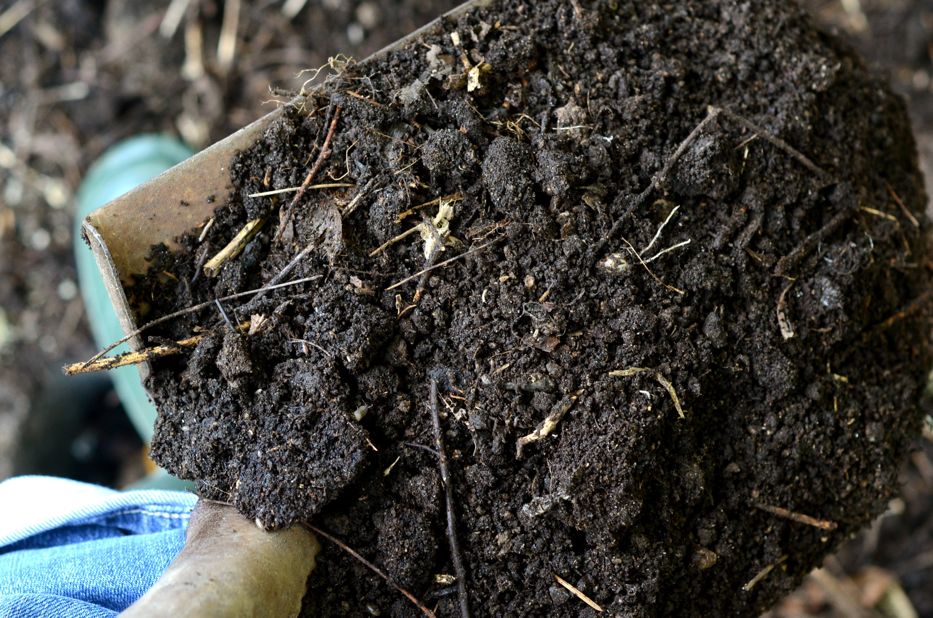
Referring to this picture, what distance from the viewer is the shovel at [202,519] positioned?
771mm

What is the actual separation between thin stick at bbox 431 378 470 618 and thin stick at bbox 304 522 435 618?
0.05 meters

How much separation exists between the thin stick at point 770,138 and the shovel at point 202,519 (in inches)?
14.6

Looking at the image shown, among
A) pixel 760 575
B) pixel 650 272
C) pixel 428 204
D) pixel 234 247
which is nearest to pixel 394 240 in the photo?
pixel 428 204

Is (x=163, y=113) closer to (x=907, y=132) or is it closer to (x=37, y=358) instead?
(x=37, y=358)

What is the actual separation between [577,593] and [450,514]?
7.1 inches

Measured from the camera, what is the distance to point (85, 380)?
219 centimetres

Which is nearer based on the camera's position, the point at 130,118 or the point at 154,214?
the point at 154,214

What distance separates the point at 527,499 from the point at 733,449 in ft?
0.93

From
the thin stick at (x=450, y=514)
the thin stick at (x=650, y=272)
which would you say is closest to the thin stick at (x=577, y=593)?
the thin stick at (x=450, y=514)

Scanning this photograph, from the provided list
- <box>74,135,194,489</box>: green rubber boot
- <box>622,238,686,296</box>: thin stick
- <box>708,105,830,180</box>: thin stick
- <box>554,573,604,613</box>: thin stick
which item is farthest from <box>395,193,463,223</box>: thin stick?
<box>74,135,194,489</box>: green rubber boot

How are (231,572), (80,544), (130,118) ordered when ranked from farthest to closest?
1. (130,118)
2. (80,544)
3. (231,572)

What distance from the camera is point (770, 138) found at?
3.28 feet

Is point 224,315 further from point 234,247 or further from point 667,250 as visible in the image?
point 667,250

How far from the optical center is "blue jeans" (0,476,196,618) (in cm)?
91
